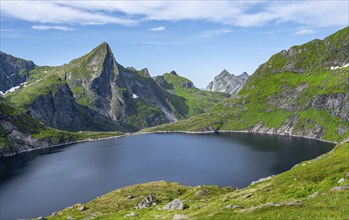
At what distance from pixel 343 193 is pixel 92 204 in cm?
10517

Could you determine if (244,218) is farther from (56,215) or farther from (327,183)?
(56,215)

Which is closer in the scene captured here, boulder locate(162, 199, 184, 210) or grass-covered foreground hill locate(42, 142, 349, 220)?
grass-covered foreground hill locate(42, 142, 349, 220)

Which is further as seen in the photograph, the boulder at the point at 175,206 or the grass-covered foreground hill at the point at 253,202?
the boulder at the point at 175,206

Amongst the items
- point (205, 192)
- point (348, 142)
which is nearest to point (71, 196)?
point (205, 192)

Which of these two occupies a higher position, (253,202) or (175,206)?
(253,202)

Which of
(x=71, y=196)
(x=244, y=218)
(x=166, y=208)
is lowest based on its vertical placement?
(x=71, y=196)

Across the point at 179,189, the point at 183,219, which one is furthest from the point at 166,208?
the point at 179,189

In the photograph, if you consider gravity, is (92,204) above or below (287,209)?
below

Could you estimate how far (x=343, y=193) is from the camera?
5003cm

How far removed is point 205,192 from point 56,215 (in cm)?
5464

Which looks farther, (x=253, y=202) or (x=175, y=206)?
(x=175, y=206)

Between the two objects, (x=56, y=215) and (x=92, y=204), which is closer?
(x=56, y=215)

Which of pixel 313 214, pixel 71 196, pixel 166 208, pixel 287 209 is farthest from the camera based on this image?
pixel 71 196

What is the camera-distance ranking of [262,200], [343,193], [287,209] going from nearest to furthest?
[287,209]
[343,193]
[262,200]
